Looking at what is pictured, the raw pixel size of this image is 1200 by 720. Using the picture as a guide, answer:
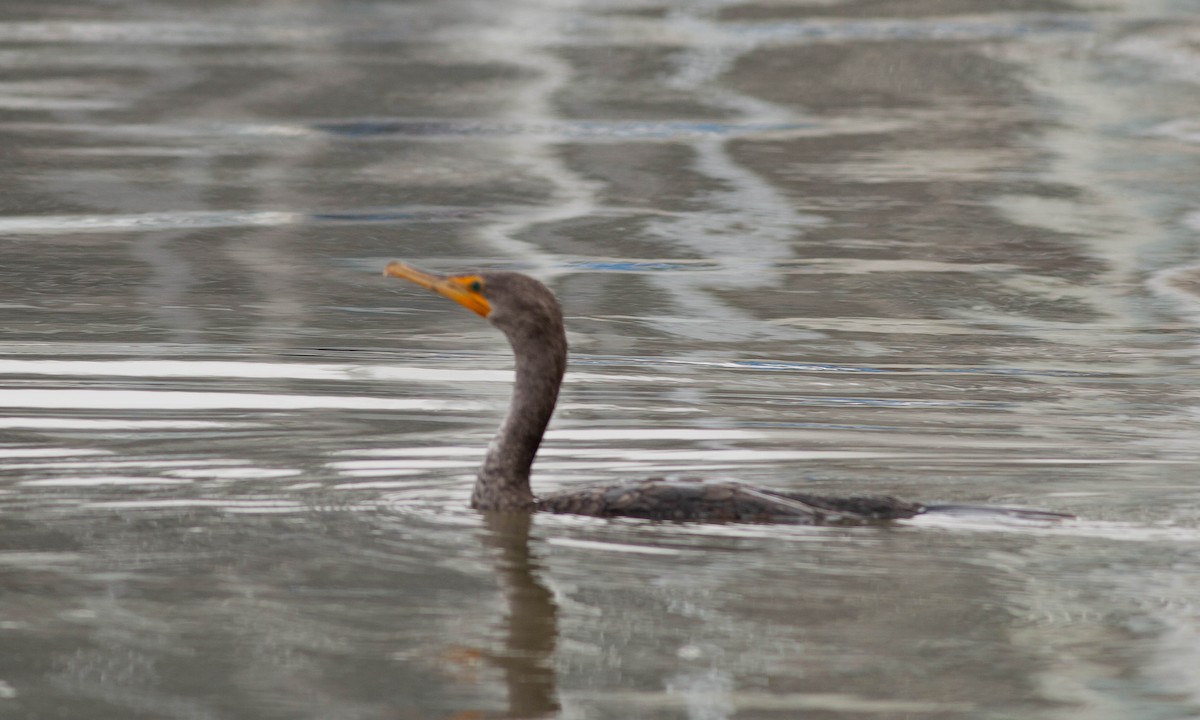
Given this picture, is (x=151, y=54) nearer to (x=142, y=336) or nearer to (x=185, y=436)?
(x=142, y=336)

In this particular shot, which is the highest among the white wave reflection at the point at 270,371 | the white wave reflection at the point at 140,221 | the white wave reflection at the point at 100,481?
the white wave reflection at the point at 100,481

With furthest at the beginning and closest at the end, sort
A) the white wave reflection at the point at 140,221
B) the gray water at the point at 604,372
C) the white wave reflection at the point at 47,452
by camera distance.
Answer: the white wave reflection at the point at 140,221
the white wave reflection at the point at 47,452
the gray water at the point at 604,372

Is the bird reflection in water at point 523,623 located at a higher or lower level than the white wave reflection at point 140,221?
higher

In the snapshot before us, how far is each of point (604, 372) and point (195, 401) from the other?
2032 millimetres

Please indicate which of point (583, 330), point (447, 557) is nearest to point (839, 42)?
point (583, 330)

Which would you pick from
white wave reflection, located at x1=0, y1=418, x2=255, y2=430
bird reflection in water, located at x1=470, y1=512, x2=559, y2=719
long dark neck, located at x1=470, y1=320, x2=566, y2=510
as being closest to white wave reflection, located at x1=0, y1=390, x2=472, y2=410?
white wave reflection, located at x1=0, y1=418, x2=255, y2=430

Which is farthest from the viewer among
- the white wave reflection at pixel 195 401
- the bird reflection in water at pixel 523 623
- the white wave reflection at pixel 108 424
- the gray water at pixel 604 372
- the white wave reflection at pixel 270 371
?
the white wave reflection at pixel 270 371

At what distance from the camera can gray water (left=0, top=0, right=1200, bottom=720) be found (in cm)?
627

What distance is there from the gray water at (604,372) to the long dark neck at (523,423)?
0.49 feet

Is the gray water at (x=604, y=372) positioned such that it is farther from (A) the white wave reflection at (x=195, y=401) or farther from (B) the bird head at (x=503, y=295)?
(B) the bird head at (x=503, y=295)

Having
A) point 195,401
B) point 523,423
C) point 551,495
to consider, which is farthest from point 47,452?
point 551,495

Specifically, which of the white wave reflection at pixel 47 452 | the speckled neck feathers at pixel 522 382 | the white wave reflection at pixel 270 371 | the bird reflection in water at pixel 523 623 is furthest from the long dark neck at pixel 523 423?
the white wave reflection at pixel 270 371

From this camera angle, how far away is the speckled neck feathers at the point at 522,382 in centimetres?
788

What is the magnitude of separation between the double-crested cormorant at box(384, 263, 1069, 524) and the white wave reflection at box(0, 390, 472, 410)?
178 centimetres
